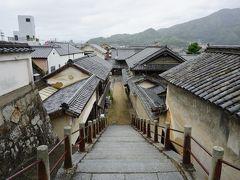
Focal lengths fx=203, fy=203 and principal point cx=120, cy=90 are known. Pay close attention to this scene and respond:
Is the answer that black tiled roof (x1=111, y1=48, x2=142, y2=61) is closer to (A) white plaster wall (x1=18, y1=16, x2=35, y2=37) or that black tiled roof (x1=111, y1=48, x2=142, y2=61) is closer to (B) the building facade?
(A) white plaster wall (x1=18, y1=16, x2=35, y2=37)

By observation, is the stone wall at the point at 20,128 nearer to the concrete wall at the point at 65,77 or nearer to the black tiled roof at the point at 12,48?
the black tiled roof at the point at 12,48

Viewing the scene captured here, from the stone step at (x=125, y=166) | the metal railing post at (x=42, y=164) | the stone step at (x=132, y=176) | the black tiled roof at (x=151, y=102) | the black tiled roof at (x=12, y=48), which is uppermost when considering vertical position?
the black tiled roof at (x=12, y=48)

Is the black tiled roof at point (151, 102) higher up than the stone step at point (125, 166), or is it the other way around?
the stone step at point (125, 166)

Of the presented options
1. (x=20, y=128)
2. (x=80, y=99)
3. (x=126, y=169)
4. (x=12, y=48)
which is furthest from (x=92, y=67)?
(x=126, y=169)

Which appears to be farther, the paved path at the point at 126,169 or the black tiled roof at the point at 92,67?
the black tiled roof at the point at 92,67

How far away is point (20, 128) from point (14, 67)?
2.12 m

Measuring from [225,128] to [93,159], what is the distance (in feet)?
14.3

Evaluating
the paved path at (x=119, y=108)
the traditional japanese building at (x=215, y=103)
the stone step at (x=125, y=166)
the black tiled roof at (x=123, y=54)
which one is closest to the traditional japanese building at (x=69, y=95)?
the stone step at (x=125, y=166)

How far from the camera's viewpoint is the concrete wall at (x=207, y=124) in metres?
5.78

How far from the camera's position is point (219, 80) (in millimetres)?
7145

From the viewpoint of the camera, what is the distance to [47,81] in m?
18.0

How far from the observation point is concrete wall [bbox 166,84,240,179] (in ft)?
18.9

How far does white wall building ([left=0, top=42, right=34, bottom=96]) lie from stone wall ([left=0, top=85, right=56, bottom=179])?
0.85 feet

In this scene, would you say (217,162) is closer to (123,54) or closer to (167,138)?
(167,138)
